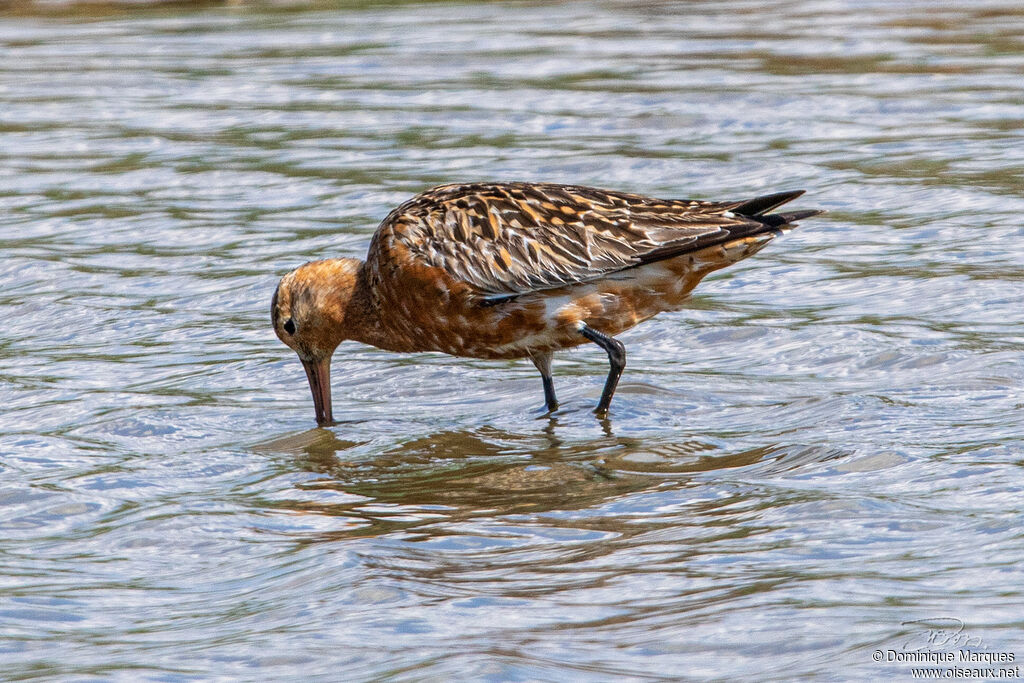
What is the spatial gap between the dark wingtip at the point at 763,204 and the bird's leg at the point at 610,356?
0.88 metres

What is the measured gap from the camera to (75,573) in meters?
5.73

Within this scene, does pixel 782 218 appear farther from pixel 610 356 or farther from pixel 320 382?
pixel 320 382

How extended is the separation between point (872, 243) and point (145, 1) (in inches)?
552

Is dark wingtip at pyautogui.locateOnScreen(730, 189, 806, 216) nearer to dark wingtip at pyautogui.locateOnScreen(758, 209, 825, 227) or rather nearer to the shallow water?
dark wingtip at pyautogui.locateOnScreen(758, 209, 825, 227)

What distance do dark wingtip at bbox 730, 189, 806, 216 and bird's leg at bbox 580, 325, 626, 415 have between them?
884 millimetres

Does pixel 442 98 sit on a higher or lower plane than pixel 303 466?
higher

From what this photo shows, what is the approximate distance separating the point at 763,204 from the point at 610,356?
1.07 m

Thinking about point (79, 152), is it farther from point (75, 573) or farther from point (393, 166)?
point (75, 573)

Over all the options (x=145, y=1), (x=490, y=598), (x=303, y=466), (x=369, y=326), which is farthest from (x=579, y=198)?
(x=145, y=1)

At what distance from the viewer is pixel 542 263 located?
7645mm
